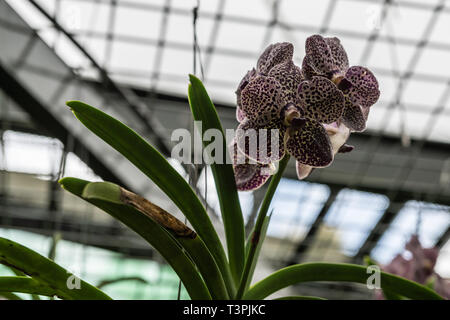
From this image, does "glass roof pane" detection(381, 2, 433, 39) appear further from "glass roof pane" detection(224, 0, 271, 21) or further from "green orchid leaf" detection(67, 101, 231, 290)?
"green orchid leaf" detection(67, 101, 231, 290)

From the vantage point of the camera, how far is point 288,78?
28.6 inches

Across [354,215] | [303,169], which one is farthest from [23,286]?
[354,215]

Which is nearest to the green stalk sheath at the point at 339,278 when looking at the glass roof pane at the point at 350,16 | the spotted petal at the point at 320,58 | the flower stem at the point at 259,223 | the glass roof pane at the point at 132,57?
the flower stem at the point at 259,223

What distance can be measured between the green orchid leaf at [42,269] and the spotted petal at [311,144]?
32cm

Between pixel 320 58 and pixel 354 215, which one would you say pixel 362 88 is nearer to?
pixel 320 58

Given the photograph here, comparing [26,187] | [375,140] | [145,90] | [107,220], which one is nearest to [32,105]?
[145,90]

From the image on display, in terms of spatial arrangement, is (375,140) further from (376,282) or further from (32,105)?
(376,282)

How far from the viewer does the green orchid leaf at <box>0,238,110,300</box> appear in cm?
65

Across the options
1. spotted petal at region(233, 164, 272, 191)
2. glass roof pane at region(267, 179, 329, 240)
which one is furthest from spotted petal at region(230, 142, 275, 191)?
glass roof pane at region(267, 179, 329, 240)

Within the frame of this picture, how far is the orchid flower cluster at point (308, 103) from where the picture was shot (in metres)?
0.70

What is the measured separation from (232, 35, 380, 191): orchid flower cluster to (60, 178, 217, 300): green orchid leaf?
157 millimetres

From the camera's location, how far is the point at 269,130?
0.72 m

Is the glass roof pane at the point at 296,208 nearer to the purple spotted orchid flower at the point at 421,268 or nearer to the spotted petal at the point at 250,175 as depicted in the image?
the purple spotted orchid flower at the point at 421,268

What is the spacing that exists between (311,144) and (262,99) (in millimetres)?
88
